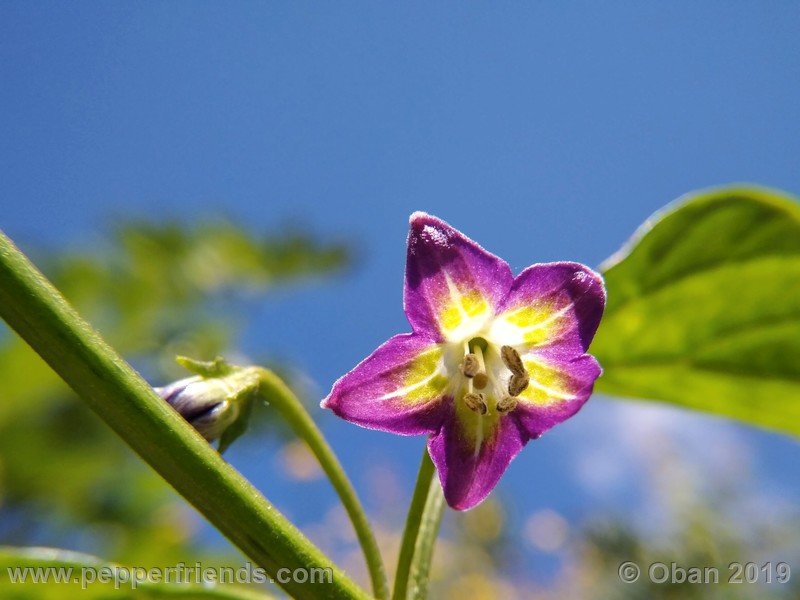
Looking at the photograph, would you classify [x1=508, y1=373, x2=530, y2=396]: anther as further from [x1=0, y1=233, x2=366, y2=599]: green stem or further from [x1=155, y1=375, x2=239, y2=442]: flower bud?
[x1=0, y1=233, x2=366, y2=599]: green stem

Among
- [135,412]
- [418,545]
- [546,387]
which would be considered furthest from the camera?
[546,387]

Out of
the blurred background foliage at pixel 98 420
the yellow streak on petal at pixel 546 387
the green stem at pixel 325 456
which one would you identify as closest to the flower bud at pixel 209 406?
the green stem at pixel 325 456

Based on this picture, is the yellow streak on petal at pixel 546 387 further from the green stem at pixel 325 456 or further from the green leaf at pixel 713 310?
the green leaf at pixel 713 310

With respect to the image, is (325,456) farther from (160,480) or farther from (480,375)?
(160,480)

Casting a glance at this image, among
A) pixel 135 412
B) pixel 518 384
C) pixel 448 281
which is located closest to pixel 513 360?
pixel 518 384

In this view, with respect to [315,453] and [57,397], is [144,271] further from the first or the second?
[315,453]

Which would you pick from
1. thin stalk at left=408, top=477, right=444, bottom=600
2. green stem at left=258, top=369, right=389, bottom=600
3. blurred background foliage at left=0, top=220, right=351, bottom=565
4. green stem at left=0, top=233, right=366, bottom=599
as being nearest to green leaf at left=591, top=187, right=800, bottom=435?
thin stalk at left=408, top=477, right=444, bottom=600

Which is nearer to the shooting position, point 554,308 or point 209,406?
point 209,406
